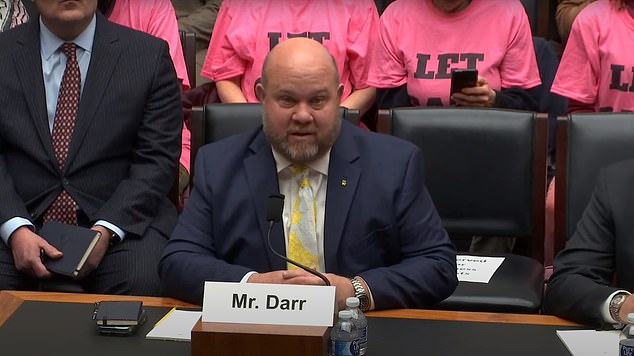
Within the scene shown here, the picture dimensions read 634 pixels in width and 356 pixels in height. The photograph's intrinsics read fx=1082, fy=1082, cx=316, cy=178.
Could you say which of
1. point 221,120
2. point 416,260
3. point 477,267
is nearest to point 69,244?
point 221,120

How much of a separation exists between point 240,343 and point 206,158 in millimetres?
819

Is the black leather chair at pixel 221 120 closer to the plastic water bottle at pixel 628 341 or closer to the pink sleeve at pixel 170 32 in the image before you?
the pink sleeve at pixel 170 32

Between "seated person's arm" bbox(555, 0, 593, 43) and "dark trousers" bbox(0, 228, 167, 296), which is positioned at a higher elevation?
"seated person's arm" bbox(555, 0, 593, 43)

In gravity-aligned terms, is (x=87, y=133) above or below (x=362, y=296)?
above

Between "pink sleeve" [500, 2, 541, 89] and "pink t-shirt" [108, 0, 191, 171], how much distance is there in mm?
1079

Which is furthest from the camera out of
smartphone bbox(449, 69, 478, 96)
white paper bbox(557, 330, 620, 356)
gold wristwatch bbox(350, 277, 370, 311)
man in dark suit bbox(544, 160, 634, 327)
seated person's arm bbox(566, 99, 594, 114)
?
seated person's arm bbox(566, 99, 594, 114)

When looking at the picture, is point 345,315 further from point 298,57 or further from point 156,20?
point 156,20

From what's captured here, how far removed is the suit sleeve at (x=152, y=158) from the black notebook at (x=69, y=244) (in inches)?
5.5

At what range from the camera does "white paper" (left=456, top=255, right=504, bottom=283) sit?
9.38ft

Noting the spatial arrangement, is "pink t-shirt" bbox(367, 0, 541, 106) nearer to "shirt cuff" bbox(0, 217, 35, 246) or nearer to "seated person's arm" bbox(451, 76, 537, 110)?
"seated person's arm" bbox(451, 76, 537, 110)

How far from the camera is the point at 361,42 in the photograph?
3.68m

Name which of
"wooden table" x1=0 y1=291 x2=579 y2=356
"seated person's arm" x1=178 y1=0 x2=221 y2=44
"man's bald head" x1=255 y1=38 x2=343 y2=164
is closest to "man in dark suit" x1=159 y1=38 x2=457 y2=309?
"man's bald head" x1=255 y1=38 x2=343 y2=164

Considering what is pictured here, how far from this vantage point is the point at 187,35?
12.3 feet

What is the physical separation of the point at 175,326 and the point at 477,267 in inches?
45.9
